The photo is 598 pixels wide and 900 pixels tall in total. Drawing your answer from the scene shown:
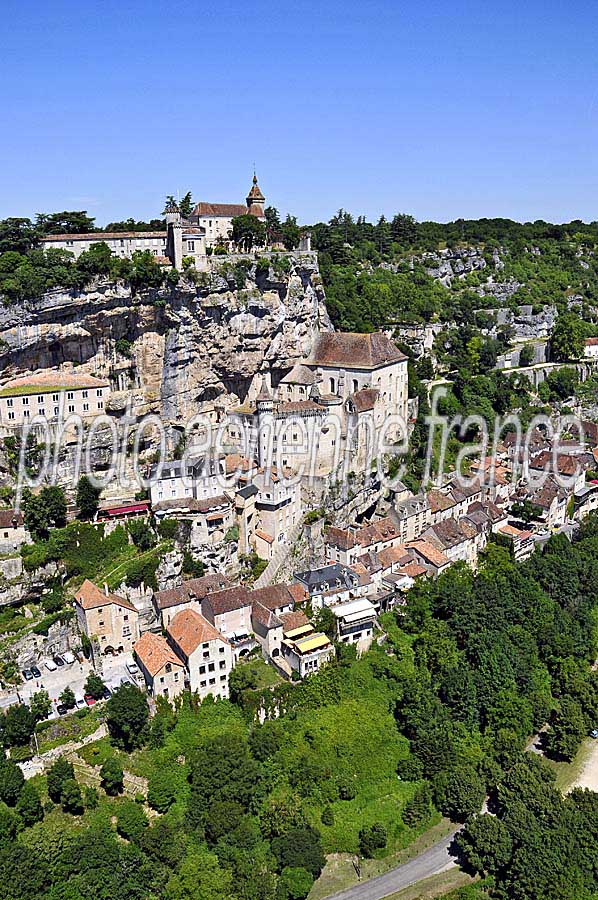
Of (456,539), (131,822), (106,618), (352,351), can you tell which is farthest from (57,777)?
(352,351)

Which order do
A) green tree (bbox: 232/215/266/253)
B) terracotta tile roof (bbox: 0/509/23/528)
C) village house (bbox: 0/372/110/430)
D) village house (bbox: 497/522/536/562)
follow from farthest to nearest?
green tree (bbox: 232/215/266/253) < village house (bbox: 497/522/536/562) < village house (bbox: 0/372/110/430) < terracotta tile roof (bbox: 0/509/23/528)

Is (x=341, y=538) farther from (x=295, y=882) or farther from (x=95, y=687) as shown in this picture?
(x=295, y=882)

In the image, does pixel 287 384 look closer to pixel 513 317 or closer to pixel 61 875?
pixel 61 875

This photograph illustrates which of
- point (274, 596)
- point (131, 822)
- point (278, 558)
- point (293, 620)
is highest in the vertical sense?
point (278, 558)

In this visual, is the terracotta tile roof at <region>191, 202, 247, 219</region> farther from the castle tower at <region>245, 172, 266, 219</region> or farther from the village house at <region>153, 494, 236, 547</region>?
the village house at <region>153, 494, 236, 547</region>

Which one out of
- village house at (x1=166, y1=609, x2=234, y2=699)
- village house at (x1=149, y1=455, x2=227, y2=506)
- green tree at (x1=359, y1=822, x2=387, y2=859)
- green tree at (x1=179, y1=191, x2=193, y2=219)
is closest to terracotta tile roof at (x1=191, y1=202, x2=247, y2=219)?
green tree at (x1=179, y1=191, x2=193, y2=219)

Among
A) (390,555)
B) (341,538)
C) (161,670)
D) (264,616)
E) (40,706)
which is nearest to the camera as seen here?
(40,706)

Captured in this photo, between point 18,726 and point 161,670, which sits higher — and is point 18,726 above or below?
below
